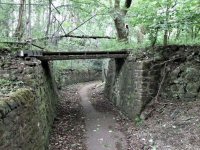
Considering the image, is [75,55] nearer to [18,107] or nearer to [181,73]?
[181,73]

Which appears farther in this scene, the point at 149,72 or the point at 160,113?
the point at 149,72

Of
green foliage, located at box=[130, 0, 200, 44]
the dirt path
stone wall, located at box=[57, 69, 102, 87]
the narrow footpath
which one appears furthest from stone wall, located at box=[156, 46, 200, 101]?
stone wall, located at box=[57, 69, 102, 87]

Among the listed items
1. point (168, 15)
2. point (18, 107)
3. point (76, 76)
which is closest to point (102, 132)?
point (168, 15)

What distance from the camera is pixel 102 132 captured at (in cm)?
1046

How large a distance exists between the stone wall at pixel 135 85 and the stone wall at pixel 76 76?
8.42 metres

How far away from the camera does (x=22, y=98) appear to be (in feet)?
19.6

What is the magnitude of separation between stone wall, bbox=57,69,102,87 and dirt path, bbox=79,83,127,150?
8.85 meters

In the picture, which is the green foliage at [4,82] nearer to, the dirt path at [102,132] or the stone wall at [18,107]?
the stone wall at [18,107]

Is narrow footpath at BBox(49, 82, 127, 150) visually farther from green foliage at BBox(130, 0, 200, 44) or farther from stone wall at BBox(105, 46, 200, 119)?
green foliage at BBox(130, 0, 200, 44)

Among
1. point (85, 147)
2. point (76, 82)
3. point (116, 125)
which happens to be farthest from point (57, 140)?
point (76, 82)

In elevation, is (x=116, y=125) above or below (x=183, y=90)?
below

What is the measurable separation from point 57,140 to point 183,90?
16.0 ft

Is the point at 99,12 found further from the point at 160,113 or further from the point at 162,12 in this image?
the point at 160,113

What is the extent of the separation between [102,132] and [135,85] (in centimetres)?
253
